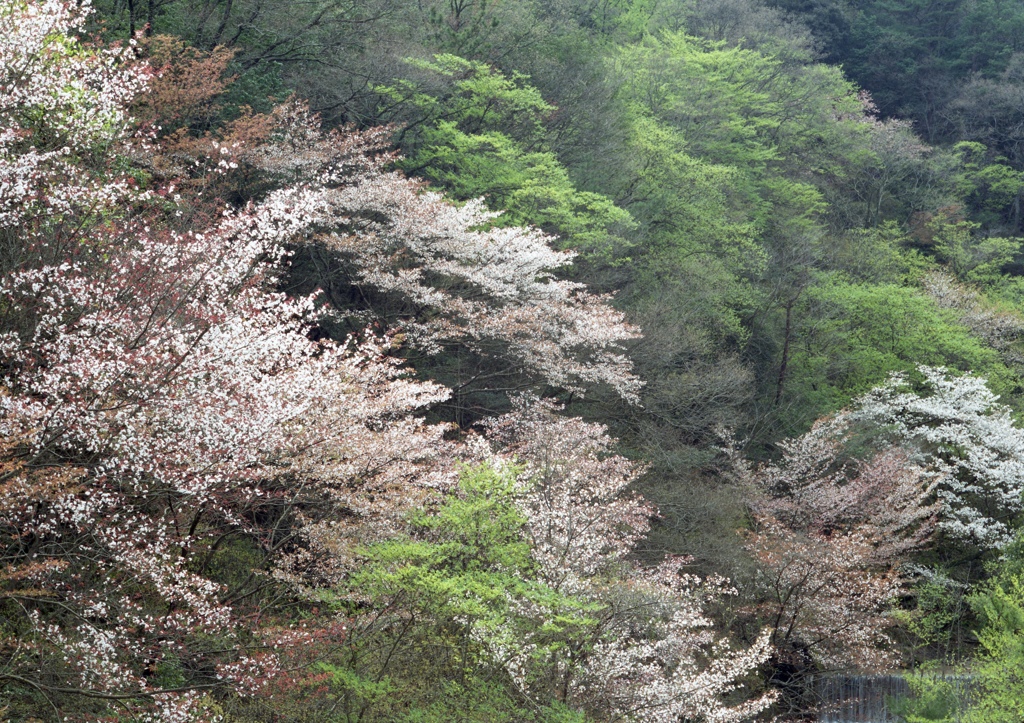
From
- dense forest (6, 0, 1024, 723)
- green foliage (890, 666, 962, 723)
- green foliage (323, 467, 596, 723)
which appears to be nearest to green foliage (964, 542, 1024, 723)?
dense forest (6, 0, 1024, 723)

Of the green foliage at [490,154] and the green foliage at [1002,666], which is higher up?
the green foliage at [490,154]

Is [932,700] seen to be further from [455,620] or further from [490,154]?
[490,154]

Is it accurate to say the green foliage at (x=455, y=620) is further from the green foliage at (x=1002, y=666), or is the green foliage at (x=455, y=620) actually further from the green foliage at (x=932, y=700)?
A: the green foliage at (x=932, y=700)

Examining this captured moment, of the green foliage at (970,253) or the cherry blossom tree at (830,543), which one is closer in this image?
the cherry blossom tree at (830,543)

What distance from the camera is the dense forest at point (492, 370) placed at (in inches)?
305

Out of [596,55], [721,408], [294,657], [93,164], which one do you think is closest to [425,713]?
[294,657]

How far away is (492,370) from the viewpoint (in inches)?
712

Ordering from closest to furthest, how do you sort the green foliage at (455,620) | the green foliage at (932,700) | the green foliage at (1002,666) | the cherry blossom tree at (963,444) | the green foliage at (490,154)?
the green foliage at (455,620) < the green foliage at (1002,666) < the green foliage at (932,700) < the green foliage at (490,154) < the cherry blossom tree at (963,444)

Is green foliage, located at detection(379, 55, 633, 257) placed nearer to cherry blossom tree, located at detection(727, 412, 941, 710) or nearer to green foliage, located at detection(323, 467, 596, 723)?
cherry blossom tree, located at detection(727, 412, 941, 710)

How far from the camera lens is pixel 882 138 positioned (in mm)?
34406

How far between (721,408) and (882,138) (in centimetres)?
1812

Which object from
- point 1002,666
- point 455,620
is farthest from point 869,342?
point 455,620

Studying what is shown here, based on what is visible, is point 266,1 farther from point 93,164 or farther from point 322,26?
point 93,164

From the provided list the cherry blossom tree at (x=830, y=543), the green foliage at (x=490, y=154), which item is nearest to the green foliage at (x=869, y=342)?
the cherry blossom tree at (x=830, y=543)
